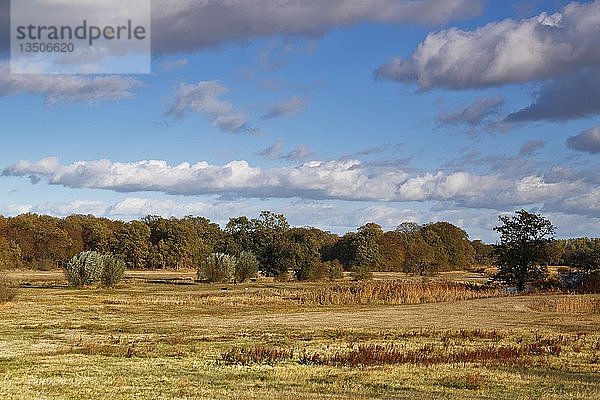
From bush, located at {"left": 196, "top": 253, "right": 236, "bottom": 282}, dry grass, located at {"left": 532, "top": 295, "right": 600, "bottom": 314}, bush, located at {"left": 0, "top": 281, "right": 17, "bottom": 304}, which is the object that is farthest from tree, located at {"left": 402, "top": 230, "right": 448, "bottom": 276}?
bush, located at {"left": 0, "top": 281, "right": 17, "bottom": 304}

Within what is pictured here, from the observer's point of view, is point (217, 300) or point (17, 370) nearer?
point (17, 370)

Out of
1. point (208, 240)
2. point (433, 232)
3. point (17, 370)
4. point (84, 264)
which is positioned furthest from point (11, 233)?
point (17, 370)

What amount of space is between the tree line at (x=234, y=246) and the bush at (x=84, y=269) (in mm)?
33641

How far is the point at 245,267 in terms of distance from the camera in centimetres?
9094

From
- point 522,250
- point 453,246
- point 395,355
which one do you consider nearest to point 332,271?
point 522,250

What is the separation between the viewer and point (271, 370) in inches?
906

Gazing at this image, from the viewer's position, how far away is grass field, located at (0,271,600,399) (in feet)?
65.0

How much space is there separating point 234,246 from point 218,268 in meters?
29.8

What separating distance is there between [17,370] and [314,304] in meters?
35.5

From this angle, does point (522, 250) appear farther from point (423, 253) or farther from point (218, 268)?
point (423, 253)

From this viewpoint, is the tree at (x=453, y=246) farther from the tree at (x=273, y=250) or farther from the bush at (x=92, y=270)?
the bush at (x=92, y=270)

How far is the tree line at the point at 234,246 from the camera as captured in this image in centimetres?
10675

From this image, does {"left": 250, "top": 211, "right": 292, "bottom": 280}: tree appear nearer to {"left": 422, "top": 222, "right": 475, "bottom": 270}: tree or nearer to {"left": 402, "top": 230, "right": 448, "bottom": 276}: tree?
{"left": 402, "top": 230, "right": 448, "bottom": 276}: tree

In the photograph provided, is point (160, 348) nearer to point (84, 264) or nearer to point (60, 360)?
point (60, 360)
